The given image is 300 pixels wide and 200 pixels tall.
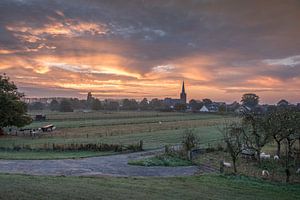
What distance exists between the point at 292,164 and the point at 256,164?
10.1 ft

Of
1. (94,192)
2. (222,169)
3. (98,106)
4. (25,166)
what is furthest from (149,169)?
(98,106)

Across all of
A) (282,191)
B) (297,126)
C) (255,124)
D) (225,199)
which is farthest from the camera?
(255,124)

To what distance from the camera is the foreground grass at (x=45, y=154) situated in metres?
29.9

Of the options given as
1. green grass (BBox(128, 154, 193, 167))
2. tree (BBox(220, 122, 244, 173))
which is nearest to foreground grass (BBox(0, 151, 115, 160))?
green grass (BBox(128, 154, 193, 167))

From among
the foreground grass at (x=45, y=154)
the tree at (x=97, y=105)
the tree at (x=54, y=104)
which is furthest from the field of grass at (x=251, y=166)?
the tree at (x=54, y=104)

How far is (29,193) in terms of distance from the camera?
38.5 ft

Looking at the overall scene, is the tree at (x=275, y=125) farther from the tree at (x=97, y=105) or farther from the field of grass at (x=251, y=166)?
the tree at (x=97, y=105)

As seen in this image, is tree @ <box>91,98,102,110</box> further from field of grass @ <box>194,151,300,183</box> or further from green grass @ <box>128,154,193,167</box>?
green grass @ <box>128,154,193,167</box>

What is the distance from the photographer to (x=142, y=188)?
16.3 m

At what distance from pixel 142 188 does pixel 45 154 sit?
19268mm

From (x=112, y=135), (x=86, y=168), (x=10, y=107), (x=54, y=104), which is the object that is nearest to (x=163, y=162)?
(x=86, y=168)

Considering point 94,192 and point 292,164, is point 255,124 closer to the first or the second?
point 292,164

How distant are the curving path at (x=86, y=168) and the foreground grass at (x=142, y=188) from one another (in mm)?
3481

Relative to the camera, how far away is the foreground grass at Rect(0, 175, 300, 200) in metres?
12.4
